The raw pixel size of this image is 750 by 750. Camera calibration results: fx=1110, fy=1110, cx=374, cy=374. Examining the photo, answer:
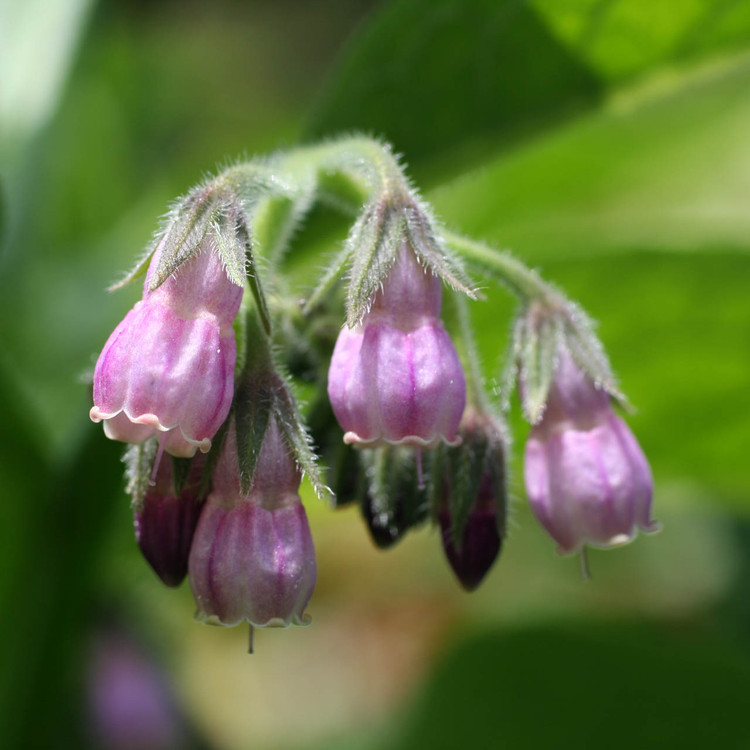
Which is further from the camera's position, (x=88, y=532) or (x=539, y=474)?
(x=88, y=532)

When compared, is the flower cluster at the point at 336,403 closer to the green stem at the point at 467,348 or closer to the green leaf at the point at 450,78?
the green stem at the point at 467,348

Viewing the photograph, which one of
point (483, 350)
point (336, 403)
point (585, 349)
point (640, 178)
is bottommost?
point (336, 403)

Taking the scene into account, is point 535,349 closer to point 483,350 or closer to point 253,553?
point 253,553

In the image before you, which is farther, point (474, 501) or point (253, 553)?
point (474, 501)

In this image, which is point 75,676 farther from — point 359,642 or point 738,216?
point 738,216

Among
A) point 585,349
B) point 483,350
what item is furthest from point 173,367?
point 483,350

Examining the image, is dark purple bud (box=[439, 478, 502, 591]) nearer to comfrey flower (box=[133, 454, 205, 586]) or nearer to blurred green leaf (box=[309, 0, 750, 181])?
comfrey flower (box=[133, 454, 205, 586])

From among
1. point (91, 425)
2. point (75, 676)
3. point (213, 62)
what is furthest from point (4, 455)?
point (213, 62)

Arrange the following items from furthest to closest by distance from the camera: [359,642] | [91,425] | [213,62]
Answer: [213,62] → [359,642] → [91,425]
